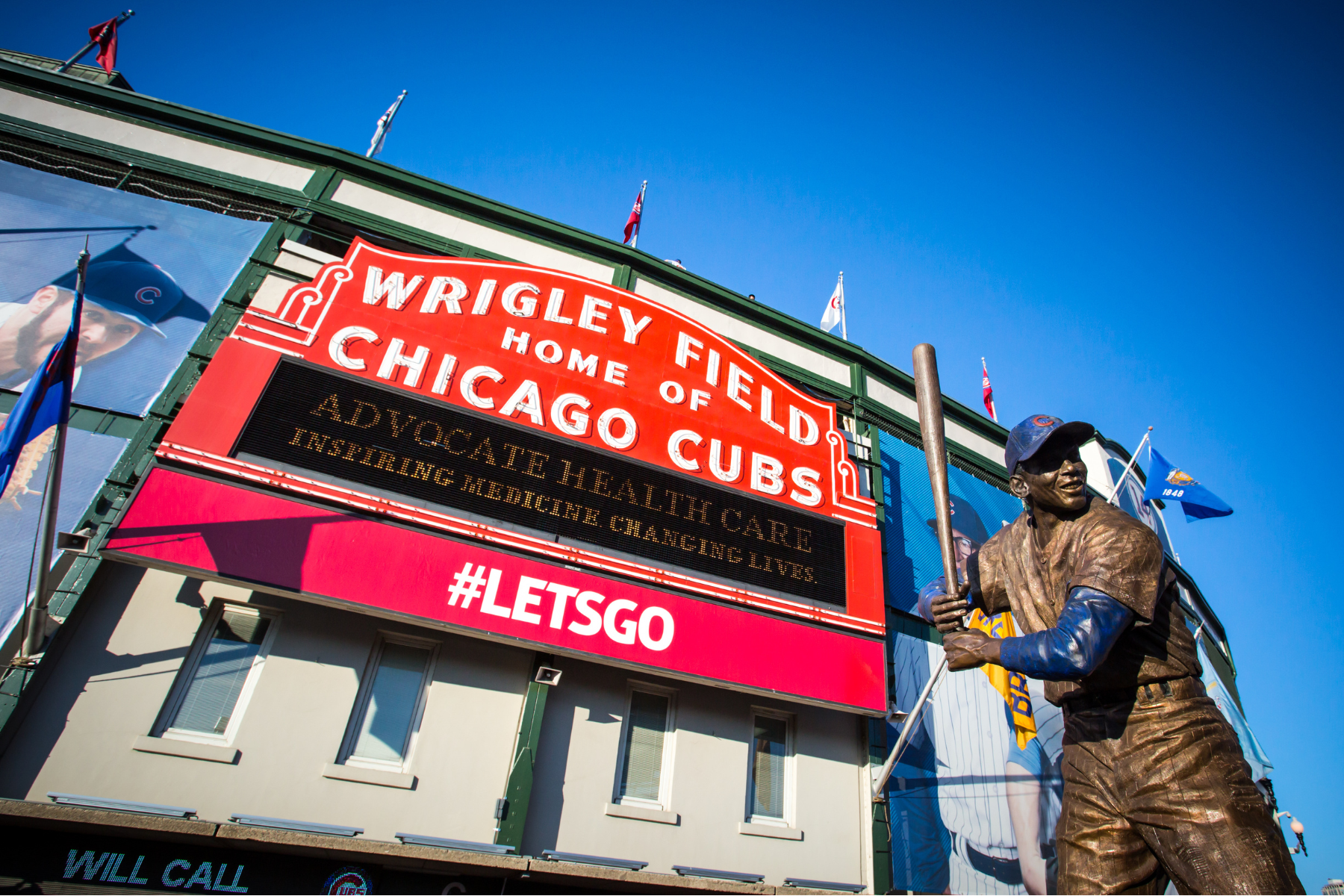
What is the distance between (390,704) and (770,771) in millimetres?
4861

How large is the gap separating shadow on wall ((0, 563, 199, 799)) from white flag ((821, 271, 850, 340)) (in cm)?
1220

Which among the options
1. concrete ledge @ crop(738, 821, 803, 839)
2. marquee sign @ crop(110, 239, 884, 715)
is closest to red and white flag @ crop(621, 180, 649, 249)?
marquee sign @ crop(110, 239, 884, 715)

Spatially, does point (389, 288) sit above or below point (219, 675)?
above

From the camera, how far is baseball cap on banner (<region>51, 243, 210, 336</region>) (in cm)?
876

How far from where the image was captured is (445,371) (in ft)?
27.1

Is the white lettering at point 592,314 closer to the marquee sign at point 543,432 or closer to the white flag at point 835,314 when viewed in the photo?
the marquee sign at point 543,432

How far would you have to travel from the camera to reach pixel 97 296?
8750mm

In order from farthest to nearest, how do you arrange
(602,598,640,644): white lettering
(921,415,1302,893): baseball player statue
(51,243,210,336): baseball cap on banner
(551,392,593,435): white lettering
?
1. (51,243,210,336): baseball cap on banner
2. (551,392,593,435): white lettering
3. (602,598,640,644): white lettering
4. (921,415,1302,893): baseball player statue

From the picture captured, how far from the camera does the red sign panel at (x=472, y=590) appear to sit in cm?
646

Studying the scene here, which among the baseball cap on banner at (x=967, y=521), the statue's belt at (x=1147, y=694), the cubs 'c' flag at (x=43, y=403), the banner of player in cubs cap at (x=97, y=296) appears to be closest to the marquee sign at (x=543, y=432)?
the cubs 'c' flag at (x=43, y=403)

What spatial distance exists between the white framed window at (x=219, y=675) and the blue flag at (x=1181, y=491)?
16.7 m

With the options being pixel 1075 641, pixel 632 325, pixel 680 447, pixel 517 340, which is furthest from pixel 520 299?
pixel 1075 641

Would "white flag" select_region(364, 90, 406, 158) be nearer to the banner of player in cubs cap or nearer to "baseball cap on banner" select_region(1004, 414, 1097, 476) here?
the banner of player in cubs cap

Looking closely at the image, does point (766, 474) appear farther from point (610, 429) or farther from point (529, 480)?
point (529, 480)
